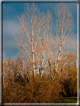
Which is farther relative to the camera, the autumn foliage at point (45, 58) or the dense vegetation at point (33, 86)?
the autumn foliage at point (45, 58)

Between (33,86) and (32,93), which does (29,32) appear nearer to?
(33,86)

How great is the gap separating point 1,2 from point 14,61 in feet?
5.64

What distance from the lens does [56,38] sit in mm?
3988

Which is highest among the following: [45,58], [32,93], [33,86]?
[45,58]

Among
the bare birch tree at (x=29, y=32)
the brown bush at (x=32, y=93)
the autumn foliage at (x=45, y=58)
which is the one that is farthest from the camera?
the bare birch tree at (x=29, y=32)

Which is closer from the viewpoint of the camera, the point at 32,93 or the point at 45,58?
the point at 32,93

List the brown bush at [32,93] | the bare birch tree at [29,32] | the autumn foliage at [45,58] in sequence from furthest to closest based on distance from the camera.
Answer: the bare birch tree at [29,32] < the autumn foliage at [45,58] < the brown bush at [32,93]

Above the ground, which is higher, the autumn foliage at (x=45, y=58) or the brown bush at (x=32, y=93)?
the autumn foliage at (x=45, y=58)

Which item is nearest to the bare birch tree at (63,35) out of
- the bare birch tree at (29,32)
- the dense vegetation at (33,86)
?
the dense vegetation at (33,86)

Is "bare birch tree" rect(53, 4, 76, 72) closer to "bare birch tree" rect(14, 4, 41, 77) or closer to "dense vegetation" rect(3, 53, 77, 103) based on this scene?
"dense vegetation" rect(3, 53, 77, 103)

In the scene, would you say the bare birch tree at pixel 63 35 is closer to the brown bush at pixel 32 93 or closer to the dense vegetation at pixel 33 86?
the dense vegetation at pixel 33 86

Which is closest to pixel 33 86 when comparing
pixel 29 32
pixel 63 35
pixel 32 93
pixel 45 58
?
pixel 32 93

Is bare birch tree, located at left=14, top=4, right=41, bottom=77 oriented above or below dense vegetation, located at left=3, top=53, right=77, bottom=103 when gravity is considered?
above

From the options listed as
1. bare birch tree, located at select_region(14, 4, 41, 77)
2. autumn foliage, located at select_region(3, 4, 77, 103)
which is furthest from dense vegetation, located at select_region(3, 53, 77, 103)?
bare birch tree, located at select_region(14, 4, 41, 77)
